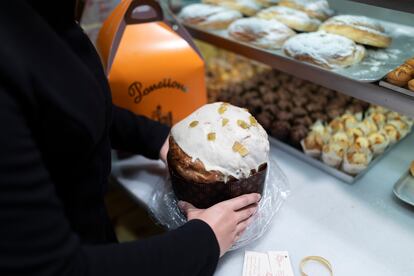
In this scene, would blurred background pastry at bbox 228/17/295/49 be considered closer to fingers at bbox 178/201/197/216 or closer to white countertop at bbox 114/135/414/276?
white countertop at bbox 114/135/414/276

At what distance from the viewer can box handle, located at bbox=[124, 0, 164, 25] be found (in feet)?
3.37

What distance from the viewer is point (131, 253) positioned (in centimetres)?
57

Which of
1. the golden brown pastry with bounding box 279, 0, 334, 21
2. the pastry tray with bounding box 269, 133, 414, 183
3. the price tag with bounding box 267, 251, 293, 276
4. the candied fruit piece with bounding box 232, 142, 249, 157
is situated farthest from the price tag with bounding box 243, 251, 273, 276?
the golden brown pastry with bounding box 279, 0, 334, 21

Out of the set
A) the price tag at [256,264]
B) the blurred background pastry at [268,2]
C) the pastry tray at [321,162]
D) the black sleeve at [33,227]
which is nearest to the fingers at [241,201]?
the price tag at [256,264]

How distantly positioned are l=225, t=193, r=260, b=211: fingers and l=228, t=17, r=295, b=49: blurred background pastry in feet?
1.74

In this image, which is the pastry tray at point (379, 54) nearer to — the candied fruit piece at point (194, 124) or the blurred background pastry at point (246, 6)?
the blurred background pastry at point (246, 6)

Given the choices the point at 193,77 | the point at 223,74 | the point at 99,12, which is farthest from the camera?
the point at 99,12

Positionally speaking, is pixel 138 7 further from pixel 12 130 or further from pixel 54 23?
pixel 12 130

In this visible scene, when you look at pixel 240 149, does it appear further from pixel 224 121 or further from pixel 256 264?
pixel 256 264

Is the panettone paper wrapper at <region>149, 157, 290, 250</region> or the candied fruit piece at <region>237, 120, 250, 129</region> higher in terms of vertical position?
the candied fruit piece at <region>237, 120, 250, 129</region>

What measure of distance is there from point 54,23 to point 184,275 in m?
0.47

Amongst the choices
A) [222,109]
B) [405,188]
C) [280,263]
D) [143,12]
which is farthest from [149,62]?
[405,188]

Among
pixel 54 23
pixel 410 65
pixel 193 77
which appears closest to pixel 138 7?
pixel 193 77

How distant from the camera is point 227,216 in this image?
28.1 inches
